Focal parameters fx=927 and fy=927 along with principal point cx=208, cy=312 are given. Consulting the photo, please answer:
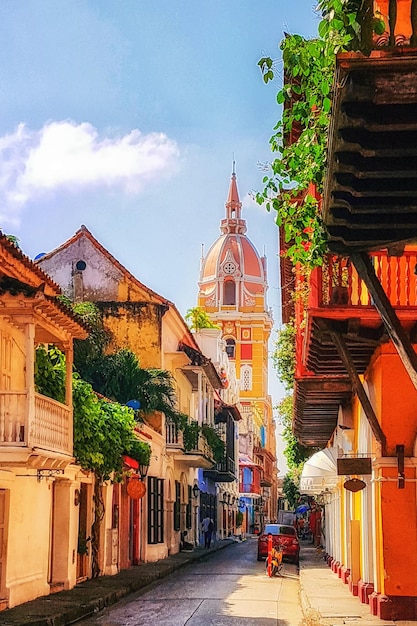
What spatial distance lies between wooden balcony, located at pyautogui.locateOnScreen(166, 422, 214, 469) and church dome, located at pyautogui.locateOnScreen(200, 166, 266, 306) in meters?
51.5

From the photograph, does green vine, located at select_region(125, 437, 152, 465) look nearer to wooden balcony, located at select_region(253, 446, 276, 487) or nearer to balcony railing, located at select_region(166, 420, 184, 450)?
Result: balcony railing, located at select_region(166, 420, 184, 450)

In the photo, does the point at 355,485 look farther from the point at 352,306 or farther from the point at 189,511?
the point at 189,511

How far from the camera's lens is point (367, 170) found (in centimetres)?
548

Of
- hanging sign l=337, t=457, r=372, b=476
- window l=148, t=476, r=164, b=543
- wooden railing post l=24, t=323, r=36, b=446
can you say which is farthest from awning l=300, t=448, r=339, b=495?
window l=148, t=476, r=164, b=543

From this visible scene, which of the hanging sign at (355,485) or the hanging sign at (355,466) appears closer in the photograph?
the hanging sign at (355,466)

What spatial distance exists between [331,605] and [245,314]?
72.0 meters

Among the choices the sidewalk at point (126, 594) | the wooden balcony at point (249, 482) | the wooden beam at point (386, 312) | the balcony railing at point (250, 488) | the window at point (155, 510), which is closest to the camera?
the wooden beam at point (386, 312)

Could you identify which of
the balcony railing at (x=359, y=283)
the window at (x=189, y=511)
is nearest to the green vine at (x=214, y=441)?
the window at (x=189, y=511)

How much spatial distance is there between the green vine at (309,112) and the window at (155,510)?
845 inches

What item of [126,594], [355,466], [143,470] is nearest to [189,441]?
[143,470]

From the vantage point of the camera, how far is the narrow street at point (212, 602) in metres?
14.5

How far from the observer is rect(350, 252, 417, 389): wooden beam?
704cm

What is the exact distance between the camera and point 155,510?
98.0 feet

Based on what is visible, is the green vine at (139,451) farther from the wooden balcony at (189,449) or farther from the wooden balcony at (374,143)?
the wooden balcony at (374,143)
